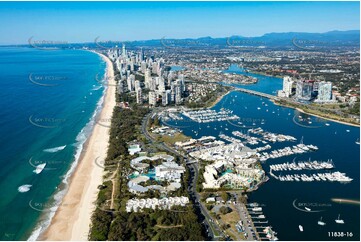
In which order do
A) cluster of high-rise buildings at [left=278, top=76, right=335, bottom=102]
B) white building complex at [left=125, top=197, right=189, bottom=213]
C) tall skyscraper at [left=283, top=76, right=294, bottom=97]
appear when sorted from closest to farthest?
white building complex at [left=125, top=197, right=189, bottom=213] < cluster of high-rise buildings at [left=278, top=76, right=335, bottom=102] < tall skyscraper at [left=283, top=76, right=294, bottom=97]

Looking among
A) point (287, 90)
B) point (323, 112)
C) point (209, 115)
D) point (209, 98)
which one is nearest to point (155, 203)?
point (209, 115)

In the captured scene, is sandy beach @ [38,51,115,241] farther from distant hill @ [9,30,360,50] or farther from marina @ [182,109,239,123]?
distant hill @ [9,30,360,50]

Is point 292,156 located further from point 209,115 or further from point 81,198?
point 81,198

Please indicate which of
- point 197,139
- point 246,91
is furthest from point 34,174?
point 246,91

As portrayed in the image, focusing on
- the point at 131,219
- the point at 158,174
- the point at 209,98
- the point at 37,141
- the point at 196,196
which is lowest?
the point at 196,196

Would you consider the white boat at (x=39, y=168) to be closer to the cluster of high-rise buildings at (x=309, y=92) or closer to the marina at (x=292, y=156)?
the marina at (x=292, y=156)

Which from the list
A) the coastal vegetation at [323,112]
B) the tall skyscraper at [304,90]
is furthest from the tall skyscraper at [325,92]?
the coastal vegetation at [323,112]

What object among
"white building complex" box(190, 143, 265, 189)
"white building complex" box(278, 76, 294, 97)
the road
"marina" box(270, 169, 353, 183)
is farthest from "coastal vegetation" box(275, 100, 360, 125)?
the road
